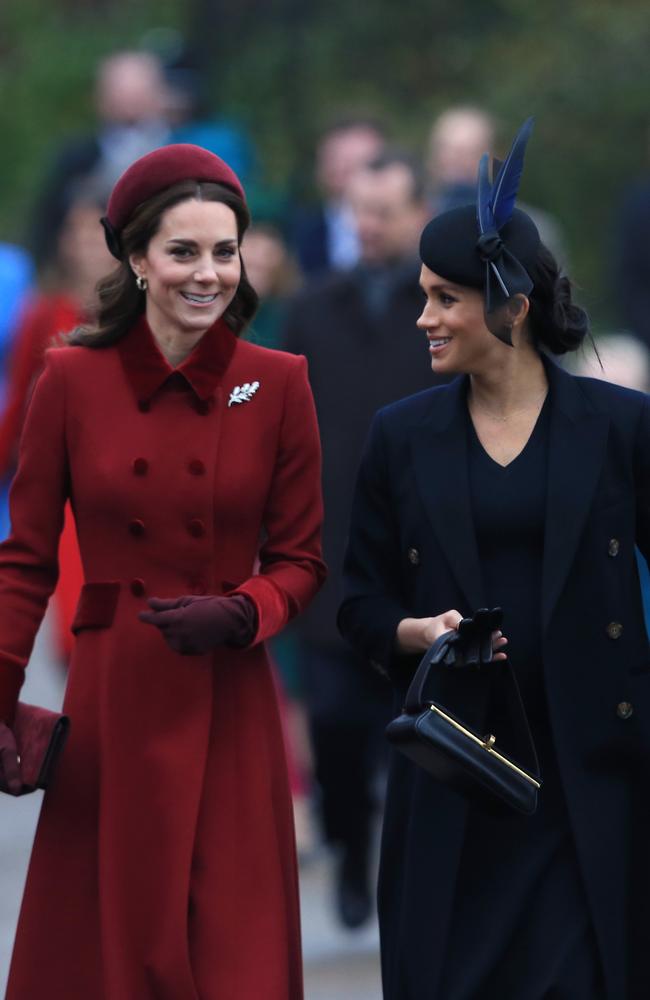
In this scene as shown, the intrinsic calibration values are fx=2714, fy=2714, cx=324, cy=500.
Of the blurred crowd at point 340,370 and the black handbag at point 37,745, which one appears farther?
the blurred crowd at point 340,370

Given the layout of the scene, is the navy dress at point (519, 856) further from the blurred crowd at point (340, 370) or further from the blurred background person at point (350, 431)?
the blurred background person at point (350, 431)

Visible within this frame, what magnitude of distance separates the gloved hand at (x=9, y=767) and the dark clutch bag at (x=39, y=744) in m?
0.01

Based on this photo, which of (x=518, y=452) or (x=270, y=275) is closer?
(x=518, y=452)

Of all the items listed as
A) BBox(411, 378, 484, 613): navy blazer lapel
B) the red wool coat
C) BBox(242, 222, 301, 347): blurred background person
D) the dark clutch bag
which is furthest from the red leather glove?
BBox(242, 222, 301, 347): blurred background person

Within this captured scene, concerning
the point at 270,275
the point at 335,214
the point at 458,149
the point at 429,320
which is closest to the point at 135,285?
the point at 429,320

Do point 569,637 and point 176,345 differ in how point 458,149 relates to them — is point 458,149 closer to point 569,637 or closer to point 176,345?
point 176,345

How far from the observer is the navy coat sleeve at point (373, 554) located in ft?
18.4

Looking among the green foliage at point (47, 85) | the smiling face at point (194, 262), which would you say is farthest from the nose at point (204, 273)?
the green foliage at point (47, 85)

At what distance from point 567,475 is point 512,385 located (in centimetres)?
24

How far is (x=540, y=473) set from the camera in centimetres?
548

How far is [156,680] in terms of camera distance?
18.3ft

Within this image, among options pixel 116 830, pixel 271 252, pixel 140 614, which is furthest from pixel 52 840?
pixel 271 252

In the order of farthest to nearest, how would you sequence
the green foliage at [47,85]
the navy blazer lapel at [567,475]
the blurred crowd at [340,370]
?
the green foliage at [47,85] < the blurred crowd at [340,370] < the navy blazer lapel at [567,475]

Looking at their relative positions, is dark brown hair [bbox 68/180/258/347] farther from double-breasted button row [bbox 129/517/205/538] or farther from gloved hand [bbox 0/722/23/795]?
gloved hand [bbox 0/722/23/795]
